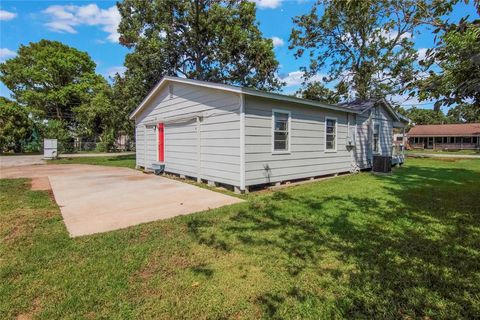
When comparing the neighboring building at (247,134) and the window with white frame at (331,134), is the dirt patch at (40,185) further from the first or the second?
the window with white frame at (331,134)

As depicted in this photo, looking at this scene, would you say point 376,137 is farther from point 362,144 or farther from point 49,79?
point 49,79

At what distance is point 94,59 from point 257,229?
131 ft

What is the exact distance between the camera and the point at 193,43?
19547 mm

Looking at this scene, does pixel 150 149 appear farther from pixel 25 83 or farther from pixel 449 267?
pixel 25 83

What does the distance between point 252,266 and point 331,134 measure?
8.44 m

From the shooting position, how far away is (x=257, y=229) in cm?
440

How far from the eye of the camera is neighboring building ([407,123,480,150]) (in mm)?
37875

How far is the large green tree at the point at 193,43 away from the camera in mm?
18031

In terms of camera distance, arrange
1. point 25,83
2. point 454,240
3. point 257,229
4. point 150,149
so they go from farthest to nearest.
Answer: point 25,83 → point 150,149 → point 257,229 → point 454,240

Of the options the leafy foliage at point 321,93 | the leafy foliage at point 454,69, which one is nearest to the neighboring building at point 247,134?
the leafy foliage at point 454,69

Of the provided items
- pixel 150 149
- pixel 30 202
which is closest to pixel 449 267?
pixel 30 202

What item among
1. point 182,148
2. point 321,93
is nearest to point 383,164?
point 182,148

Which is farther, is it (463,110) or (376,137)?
(376,137)

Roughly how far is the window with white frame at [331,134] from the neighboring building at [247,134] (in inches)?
1.5
